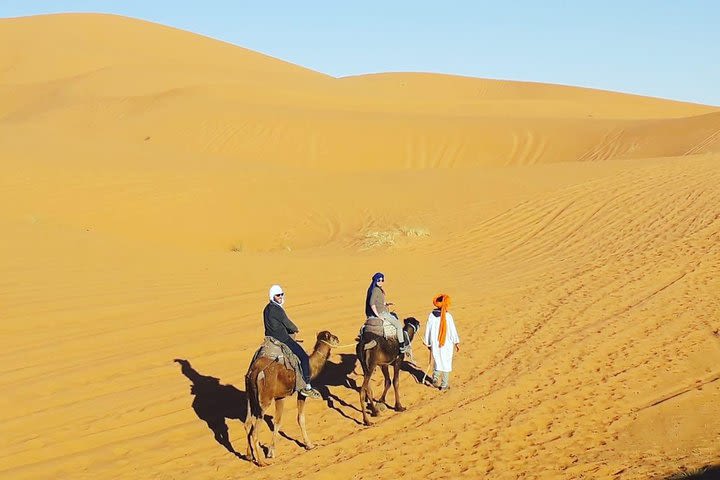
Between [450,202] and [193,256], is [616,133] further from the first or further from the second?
[193,256]

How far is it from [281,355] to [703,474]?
4111 mm

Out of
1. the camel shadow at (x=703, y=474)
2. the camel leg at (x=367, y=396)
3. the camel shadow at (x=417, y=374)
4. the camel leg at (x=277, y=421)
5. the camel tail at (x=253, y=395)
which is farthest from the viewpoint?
the camel shadow at (x=417, y=374)

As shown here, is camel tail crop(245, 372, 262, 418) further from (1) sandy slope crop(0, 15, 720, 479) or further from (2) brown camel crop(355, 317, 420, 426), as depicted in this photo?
(2) brown camel crop(355, 317, 420, 426)

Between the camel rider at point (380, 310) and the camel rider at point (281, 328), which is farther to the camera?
the camel rider at point (380, 310)

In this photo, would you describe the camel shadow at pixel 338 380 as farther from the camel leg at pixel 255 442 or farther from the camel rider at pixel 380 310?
the camel leg at pixel 255 442

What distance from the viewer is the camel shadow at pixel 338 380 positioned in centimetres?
1045

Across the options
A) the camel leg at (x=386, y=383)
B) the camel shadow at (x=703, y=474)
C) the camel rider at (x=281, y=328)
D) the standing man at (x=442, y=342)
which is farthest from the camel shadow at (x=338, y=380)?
the camel shadow at (x=703, y=474)

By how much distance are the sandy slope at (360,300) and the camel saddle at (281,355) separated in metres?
0.85

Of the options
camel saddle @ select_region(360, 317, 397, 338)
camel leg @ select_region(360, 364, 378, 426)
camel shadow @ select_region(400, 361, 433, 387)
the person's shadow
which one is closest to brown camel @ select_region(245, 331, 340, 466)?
the person's shadow

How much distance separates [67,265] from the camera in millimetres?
15367

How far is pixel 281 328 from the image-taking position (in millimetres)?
8570

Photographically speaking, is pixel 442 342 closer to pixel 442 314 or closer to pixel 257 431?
pixel 442 314

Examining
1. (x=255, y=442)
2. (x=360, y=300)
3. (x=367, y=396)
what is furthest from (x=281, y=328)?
(x=360, y=300)

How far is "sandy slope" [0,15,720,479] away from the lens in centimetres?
864
